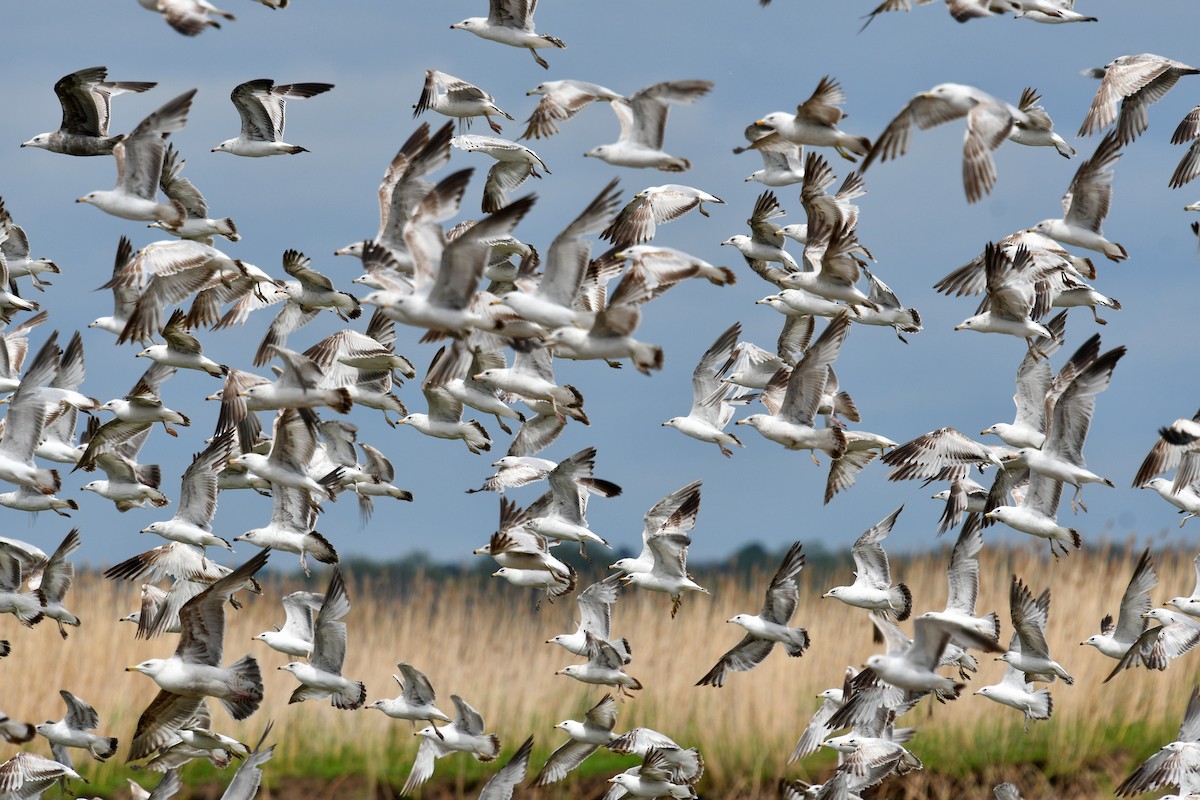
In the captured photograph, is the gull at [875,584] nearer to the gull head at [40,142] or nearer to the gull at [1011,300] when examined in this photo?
the gull at [1011,300]

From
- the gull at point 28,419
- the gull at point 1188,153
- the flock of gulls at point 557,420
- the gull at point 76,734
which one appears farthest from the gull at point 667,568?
the gull at point 1188,153

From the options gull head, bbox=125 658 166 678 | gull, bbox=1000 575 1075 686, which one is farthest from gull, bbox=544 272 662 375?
gull, bbox=1000 575 1075 686

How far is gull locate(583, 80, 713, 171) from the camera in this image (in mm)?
14086

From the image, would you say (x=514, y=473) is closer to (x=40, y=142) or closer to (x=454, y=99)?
(x=454, y=99)

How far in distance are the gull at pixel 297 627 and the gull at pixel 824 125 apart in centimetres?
566

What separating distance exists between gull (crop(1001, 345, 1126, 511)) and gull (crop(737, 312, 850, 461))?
1528mm

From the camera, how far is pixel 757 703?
17.0m

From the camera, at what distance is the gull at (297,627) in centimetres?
1527

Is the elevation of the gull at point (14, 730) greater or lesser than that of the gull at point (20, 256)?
lesser

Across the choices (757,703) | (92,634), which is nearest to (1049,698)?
(757,703)

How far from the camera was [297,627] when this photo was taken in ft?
50.9

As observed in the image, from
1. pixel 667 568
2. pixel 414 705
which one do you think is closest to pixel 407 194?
pixel 667 568

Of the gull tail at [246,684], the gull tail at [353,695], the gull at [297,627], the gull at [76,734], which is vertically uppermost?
the gull tail at [246,684]

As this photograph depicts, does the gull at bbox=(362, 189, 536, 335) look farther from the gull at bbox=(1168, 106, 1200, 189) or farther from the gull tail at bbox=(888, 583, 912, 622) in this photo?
the gull at bbox=(1168, 106, 1200, 189)
